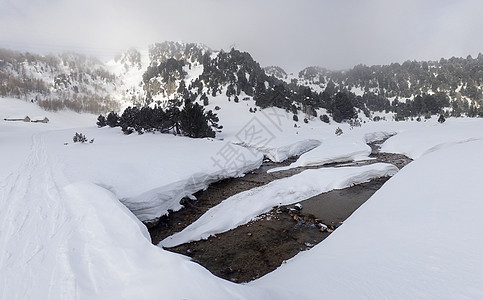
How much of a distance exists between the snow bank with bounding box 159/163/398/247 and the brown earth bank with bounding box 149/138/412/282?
413 millimetres

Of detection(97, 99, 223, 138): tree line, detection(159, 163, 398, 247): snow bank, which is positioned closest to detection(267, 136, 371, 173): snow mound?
detection(159, 163, 398, 247): snow bank

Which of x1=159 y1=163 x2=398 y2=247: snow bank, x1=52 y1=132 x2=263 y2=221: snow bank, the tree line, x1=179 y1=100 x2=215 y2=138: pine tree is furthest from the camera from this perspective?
the tree line

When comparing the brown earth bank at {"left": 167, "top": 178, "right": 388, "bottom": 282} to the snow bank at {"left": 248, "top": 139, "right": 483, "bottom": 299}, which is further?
the brown earth bank at {"left": 167, "top": 178, "right": 388, "bottom": 282}

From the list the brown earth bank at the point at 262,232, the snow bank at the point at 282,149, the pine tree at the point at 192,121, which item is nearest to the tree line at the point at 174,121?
the pine tree at the point at 192,121

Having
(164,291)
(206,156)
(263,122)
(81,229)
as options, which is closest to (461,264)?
(164,291)

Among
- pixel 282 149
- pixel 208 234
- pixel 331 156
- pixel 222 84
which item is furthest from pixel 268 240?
pixel 222 84

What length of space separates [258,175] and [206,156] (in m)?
4.68

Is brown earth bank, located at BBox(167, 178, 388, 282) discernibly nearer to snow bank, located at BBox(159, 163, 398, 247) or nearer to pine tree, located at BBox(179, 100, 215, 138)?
snow bank, located at BBox(159, 163, 398, 247)

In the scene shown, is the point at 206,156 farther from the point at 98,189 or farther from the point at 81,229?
the point at 81,229

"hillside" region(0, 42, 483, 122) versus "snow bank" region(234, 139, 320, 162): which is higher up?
"hillside" region(0, 42, 483, 122)

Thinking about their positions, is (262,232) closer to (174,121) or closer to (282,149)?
(282,149)

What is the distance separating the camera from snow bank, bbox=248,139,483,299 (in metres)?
3.43

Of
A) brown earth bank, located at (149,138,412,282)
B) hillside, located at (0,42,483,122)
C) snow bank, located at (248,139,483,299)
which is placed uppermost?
hillside, located at (0,42,483,122)

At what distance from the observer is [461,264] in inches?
141
